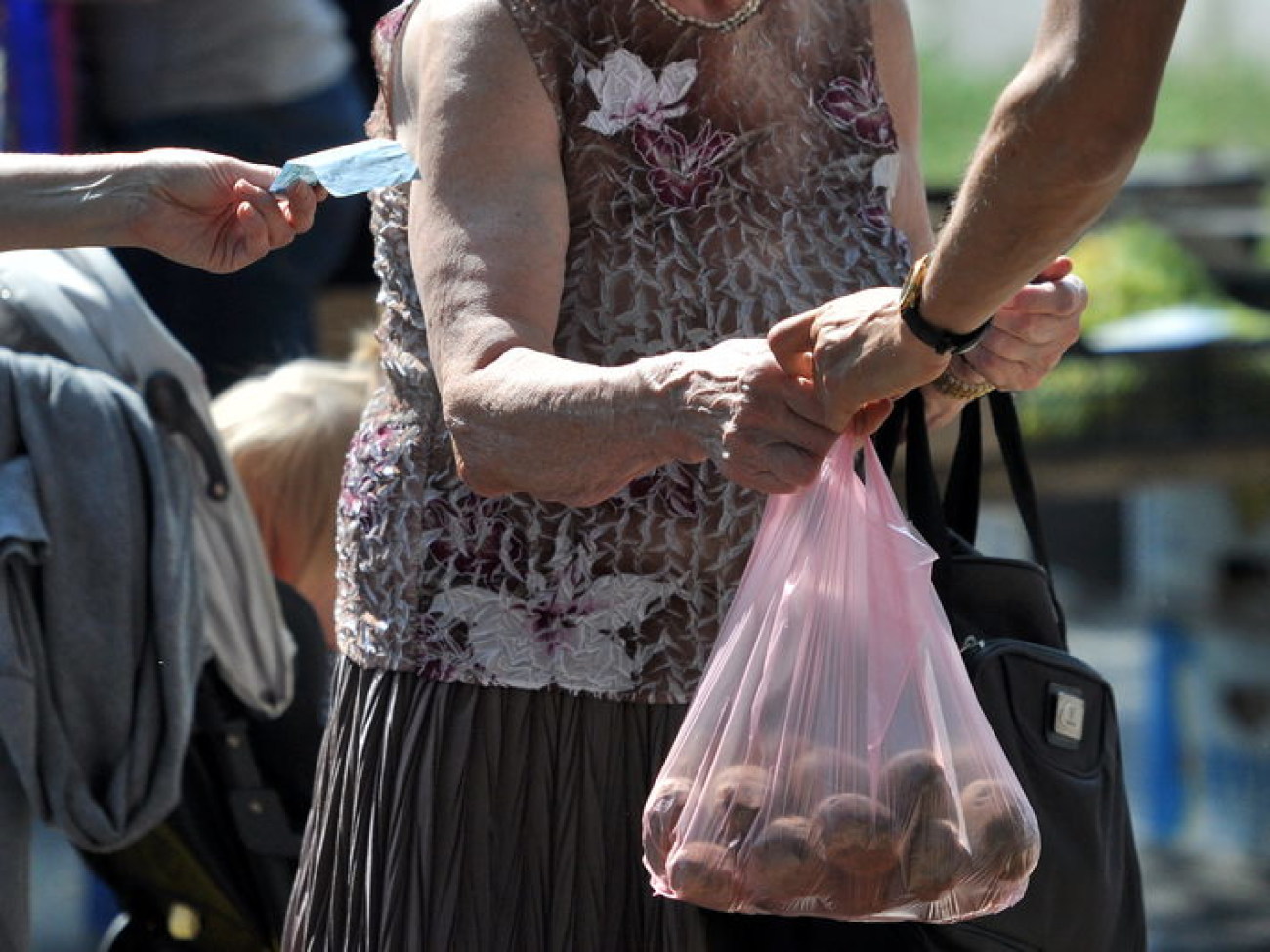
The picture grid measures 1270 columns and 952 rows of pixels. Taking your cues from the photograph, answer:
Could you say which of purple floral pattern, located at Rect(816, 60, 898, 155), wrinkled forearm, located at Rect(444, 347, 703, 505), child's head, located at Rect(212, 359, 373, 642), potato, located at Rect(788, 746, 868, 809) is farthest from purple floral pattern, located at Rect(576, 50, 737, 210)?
child's head, located at Rect(212, 359, 373, 642)

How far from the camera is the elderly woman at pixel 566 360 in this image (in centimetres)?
174

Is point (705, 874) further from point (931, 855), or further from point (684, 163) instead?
point (684, 163)

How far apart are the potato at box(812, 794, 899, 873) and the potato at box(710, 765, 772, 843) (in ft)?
0.16

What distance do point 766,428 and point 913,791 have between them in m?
0.30

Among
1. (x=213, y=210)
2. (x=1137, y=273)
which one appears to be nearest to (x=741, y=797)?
(x=213, y=210)

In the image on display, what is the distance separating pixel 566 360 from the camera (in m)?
1.69

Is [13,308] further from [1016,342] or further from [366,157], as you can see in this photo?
[1016,342]

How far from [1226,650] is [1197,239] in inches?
55.4

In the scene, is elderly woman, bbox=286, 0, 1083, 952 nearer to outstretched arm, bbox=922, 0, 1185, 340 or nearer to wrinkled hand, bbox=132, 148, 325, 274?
wrinkled hand, bbox=132, 148, 325, 274

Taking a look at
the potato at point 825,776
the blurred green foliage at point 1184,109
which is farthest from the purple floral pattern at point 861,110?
Result: the blurred green foliage at point 1184,109

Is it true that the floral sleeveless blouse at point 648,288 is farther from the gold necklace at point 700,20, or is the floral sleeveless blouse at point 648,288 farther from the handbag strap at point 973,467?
the handbag strap at point 973,467

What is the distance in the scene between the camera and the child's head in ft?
9.28

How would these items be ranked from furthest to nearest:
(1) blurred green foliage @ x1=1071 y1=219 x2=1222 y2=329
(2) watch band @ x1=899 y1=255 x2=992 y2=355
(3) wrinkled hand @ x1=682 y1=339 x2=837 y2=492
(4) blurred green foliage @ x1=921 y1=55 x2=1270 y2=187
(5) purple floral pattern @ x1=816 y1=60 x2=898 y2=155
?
(4) blurred green foliage @ x1=921 y1=55 x2=1270 y2=187
(1) blurred green foliage @ x1=1071 y1=219 x2=1222 y2=329
(5) purple floral pattern @ x1=816 y1=60 x2=898 y2=155
(3) wrinkled hand @ x1=682 y1=339 x2=837 y2=492
(2) watch band @ x1=899 y1=255 x2=992 y2=355

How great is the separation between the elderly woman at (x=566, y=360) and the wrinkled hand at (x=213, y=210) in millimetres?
112
